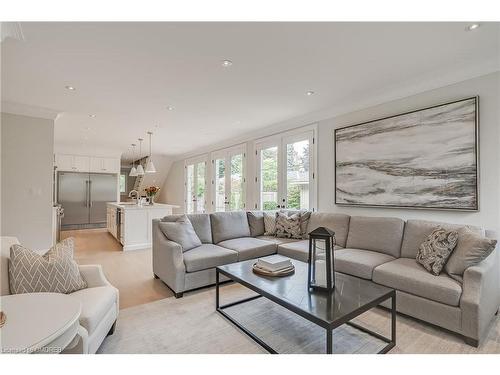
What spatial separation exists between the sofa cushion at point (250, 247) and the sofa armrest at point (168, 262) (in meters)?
0.73

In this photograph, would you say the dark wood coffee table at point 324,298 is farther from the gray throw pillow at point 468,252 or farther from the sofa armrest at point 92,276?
the sofa armrest at point 92,276

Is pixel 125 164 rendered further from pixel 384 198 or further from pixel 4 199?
pixel 384 198

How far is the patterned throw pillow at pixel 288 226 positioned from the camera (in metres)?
3.86

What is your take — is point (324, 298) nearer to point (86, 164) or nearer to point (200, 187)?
point (200, 187)

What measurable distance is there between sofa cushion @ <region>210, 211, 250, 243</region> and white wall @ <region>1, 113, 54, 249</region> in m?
2.83

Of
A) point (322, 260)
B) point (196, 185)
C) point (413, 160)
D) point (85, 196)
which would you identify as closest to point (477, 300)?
point (322, 260)

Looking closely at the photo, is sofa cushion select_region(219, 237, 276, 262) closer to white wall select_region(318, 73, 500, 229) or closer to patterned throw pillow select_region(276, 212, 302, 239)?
patterned throw pillow select_region(276, 212, 302, 239)

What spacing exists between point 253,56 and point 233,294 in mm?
2524

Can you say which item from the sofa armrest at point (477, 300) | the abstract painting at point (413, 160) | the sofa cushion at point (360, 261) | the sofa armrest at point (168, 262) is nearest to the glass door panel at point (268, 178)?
the abstract painting at point (413, 160)

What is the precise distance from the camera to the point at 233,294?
2.85 meters

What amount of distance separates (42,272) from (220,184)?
5.13 metres

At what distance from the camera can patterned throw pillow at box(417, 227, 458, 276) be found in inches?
87.8

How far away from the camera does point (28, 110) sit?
3.88 m
